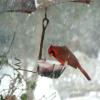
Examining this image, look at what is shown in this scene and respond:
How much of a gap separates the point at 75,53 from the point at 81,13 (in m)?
0.17

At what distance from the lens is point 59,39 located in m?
1.45

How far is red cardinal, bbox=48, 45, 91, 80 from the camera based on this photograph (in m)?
1.43

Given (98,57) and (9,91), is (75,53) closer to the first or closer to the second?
(98,57)

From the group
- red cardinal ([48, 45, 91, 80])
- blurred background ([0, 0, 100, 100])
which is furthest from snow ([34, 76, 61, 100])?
red cardinal ([48, 45, 91, 80])

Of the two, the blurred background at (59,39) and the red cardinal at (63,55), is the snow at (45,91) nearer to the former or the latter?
the blurred background at (59,39)

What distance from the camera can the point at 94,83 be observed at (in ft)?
4.77

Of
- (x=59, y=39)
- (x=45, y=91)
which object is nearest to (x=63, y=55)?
(x=59, y=39)

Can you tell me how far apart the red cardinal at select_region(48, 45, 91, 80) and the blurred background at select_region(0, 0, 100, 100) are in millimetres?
20

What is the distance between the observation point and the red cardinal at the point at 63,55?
1.43 metres

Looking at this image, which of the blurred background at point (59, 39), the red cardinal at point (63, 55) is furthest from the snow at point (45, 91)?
the red cardinal at point (63, 55)

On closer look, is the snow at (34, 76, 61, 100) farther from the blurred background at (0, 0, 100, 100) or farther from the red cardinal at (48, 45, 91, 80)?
the red cardinal at (48, 45, 91, 80)

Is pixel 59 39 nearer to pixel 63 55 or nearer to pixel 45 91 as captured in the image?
pixel 63 55

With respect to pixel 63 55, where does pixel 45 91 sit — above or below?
below

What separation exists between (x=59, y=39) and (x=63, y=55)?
71mm
